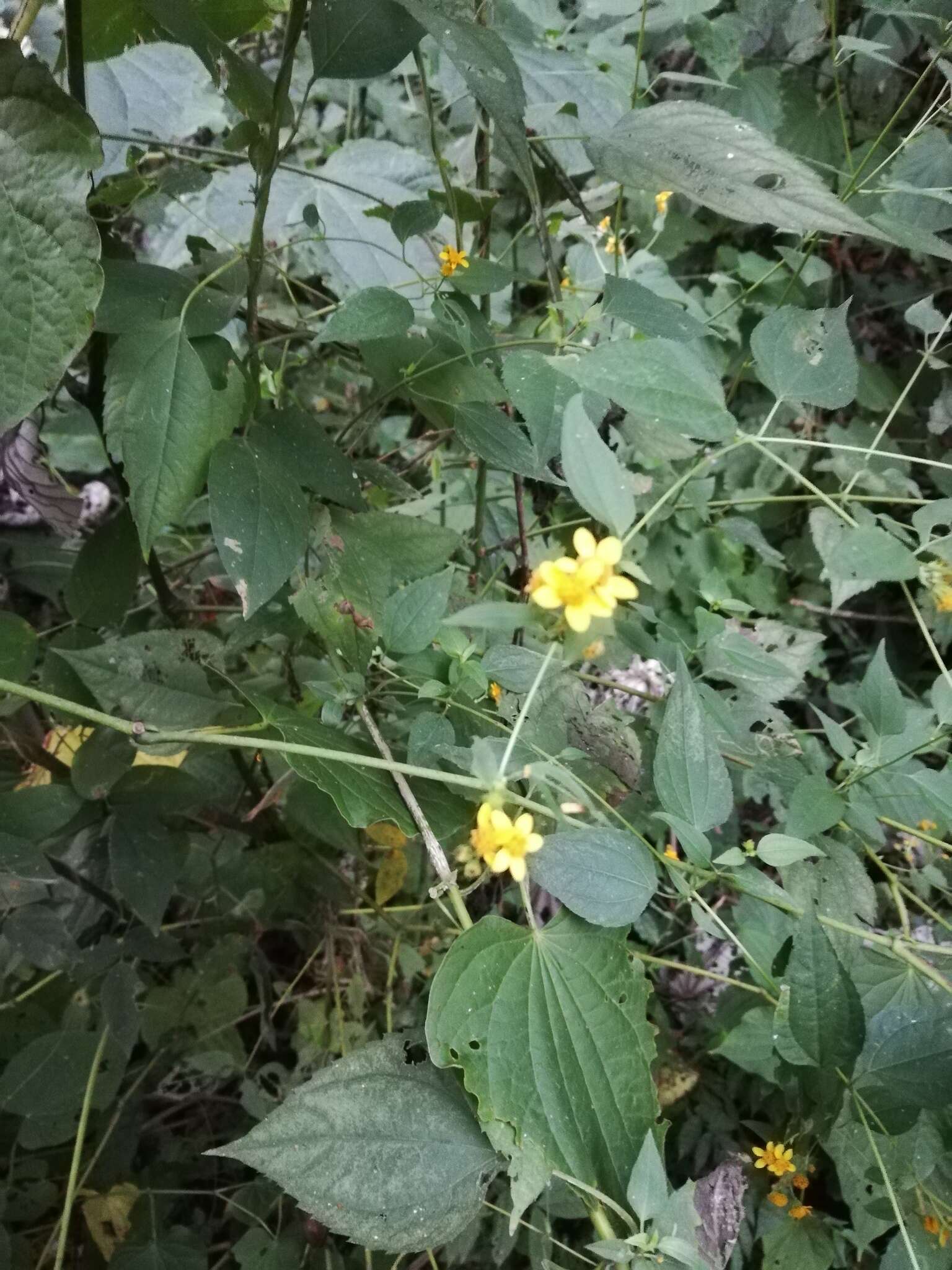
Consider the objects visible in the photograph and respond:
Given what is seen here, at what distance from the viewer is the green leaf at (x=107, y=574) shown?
688 millimetres

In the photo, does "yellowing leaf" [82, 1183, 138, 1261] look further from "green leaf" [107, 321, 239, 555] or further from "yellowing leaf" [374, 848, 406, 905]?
"green leaf" [107, 321, 239, 555]

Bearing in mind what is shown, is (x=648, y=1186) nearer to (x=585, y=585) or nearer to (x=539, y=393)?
(x=585, y=585)

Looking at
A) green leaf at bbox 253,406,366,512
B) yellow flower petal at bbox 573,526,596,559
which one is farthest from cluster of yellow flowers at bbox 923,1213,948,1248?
green leaf at bbox 253,406,366,512

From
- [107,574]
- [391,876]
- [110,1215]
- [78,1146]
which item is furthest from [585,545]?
[110,1215]

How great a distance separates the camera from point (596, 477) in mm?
374

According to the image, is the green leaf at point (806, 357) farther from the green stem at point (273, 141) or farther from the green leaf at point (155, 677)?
the green leaf at point (155, 677)

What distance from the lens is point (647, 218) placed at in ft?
3.46

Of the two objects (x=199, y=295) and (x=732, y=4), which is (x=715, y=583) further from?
(x=732, y=4)

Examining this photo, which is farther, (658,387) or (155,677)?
(155,677)

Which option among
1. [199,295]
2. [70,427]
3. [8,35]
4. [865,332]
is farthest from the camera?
[865,332]

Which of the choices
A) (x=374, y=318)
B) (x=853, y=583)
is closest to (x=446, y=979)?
(x=374, y=318)

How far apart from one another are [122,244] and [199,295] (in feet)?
0.42

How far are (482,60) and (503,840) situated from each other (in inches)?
16.1

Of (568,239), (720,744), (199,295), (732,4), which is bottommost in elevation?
(720,744)
